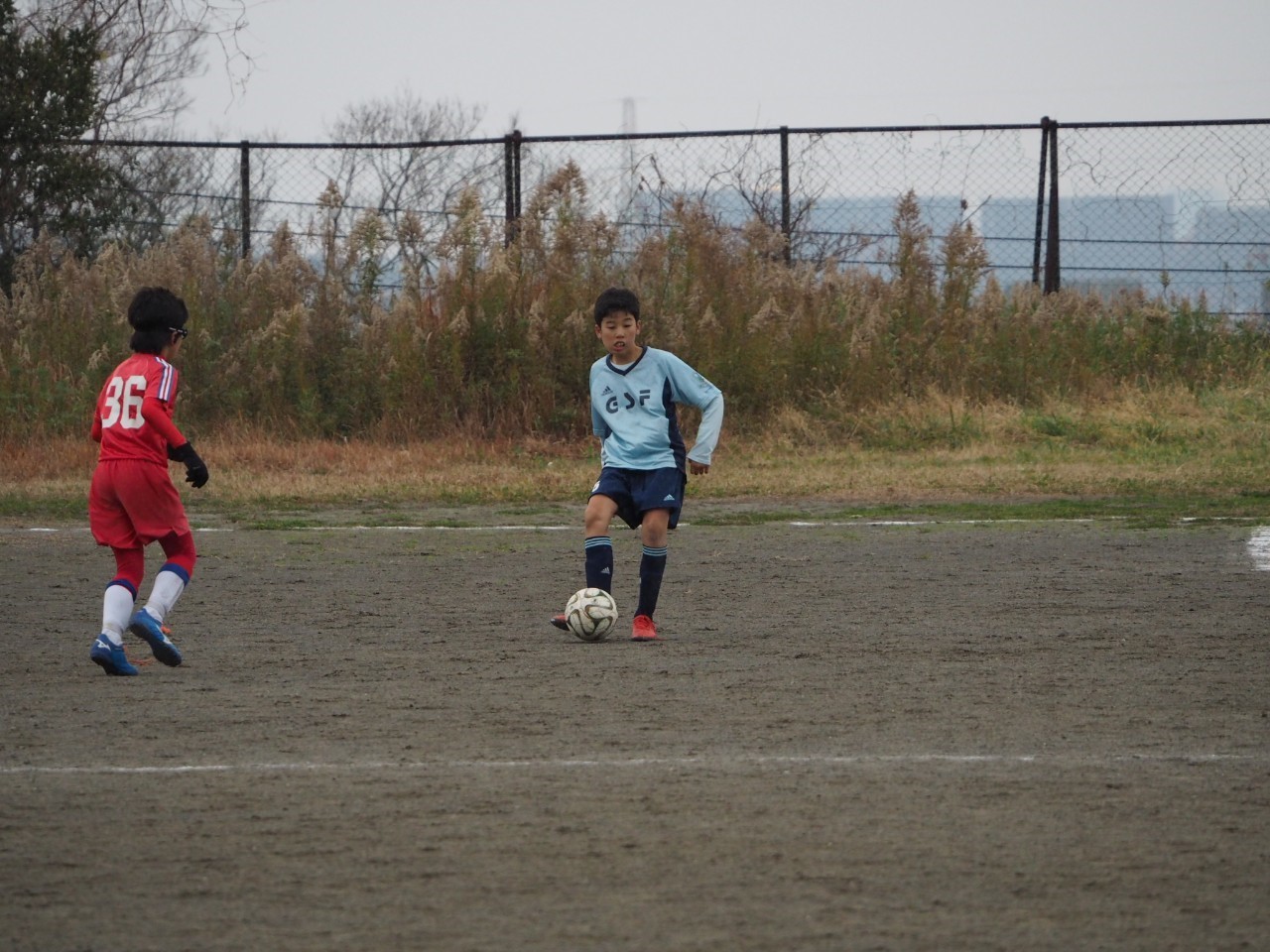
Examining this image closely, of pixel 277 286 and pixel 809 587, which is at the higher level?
pixel 277 286

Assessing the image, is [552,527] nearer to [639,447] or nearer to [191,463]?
[639,447]

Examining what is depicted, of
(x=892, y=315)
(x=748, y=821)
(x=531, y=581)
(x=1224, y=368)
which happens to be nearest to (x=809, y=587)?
(x=531, y=581)

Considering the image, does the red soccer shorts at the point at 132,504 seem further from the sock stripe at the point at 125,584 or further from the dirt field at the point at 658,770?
the dirt field at the point at 658,770

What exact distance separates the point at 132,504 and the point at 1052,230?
1384cm

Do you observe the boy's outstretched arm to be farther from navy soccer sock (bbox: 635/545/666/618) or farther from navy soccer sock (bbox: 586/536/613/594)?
navy soccer sock (bbox: 586/536/613/594)

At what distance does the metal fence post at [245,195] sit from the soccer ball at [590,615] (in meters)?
11.6

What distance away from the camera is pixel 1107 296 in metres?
18.8

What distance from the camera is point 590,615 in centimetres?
726

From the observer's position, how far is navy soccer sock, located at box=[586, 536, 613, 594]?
7543 millimetres

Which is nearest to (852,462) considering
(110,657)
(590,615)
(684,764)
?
(590,615)

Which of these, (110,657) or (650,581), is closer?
(110,657)

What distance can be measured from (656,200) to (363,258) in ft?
10.7

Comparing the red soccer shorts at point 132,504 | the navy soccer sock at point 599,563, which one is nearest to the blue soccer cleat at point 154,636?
the red soccer shorts at point 132,504

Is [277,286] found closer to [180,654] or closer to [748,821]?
[180,654]
